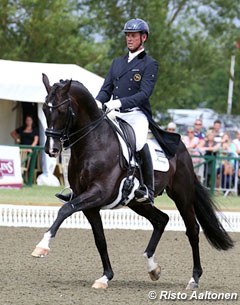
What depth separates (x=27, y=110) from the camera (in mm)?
17812

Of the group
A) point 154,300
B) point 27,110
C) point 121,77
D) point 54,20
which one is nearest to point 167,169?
point 121,77

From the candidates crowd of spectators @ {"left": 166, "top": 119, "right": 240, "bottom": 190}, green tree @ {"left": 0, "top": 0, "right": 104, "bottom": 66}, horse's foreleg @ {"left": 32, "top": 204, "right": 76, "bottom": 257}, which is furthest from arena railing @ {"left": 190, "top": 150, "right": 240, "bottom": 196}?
horse's foreleg @ {"left": 32, "top": 204, "right": 76, "bottom": 257}

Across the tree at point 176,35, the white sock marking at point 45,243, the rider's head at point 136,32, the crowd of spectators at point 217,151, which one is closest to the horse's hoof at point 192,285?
the white sock marking at point 45,243

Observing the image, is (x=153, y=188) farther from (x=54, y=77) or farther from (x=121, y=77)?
(x=54, y=77)

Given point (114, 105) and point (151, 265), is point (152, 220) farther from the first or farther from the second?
point (114, 105)

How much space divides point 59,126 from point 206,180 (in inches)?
366

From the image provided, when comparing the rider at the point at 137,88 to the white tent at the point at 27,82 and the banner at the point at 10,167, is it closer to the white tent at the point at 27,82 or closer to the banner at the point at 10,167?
the banner at the point at 10,167

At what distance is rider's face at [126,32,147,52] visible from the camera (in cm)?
784

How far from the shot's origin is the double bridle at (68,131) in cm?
708

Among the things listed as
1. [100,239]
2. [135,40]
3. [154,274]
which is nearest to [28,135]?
[135,40]

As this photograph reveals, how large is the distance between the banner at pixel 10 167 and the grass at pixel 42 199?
224 millimetres

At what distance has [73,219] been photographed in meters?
12.5

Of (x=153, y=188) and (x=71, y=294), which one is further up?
(x=153, y=188)

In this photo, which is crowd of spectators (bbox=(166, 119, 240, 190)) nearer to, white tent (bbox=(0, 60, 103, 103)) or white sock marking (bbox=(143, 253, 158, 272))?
white tent (bbox=(0, 60, 103, 103))
